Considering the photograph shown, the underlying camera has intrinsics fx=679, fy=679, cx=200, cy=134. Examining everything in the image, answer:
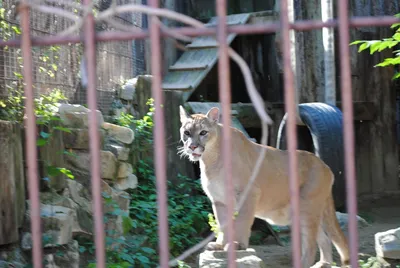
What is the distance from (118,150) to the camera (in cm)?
697

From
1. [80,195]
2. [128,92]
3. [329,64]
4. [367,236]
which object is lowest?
[367,236]

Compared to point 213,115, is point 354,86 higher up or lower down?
higher up

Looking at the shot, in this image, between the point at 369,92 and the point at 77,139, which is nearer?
the point at 77,139

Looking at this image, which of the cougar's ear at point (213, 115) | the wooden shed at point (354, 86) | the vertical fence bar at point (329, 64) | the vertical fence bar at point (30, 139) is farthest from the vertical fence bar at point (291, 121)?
the wooden shed at point (354, 86)

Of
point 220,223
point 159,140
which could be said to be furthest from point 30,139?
point 220,223

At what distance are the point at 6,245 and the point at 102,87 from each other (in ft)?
12.4

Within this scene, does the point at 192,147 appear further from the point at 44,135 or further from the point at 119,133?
the point at 119,133

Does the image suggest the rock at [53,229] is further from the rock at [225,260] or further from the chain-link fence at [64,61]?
the chain-link fence at [64,61]

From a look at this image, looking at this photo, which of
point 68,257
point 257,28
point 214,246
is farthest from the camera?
point 214,246

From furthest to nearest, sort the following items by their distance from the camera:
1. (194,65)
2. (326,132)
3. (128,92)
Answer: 1. (194,65)
2. (128,92)
3. (326,132)

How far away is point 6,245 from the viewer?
15.3 feet

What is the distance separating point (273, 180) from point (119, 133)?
6.66 feet

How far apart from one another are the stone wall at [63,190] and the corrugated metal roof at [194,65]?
2.43 m

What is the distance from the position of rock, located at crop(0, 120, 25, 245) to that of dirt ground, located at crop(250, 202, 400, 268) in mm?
2568
